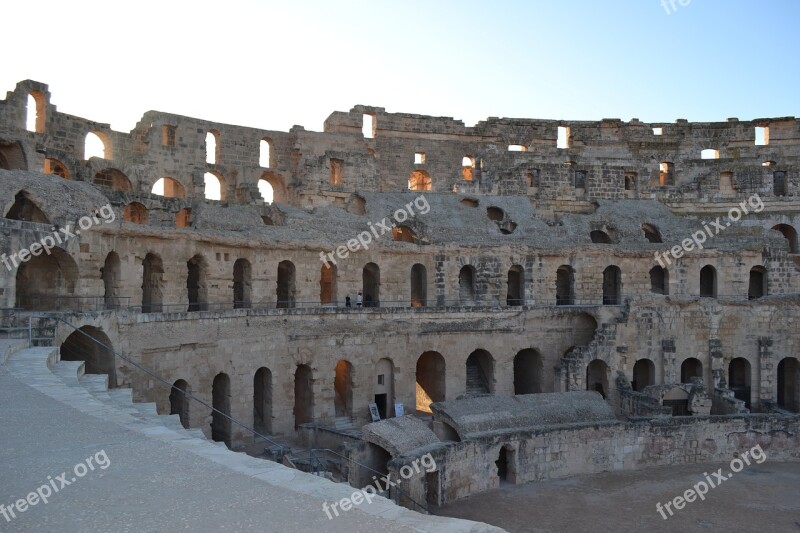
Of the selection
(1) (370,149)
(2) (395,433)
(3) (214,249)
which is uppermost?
(1) (370,149)

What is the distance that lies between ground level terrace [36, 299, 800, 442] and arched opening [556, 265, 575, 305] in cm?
279

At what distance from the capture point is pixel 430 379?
28.7m

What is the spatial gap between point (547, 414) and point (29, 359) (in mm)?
15763

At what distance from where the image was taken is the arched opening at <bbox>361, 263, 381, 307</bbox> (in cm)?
2884

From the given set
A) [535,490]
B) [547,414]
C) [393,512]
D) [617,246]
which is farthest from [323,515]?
[617,246]

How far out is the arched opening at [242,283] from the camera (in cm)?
2530

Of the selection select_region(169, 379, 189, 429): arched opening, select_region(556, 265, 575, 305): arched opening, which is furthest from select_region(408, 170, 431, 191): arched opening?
select_region(169, 379, 189, 429): arched opening

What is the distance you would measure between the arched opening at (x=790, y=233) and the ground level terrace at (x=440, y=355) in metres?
9.50

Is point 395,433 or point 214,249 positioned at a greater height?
point 214,249

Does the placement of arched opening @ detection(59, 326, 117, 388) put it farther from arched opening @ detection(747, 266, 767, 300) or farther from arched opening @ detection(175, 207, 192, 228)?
arched opening @ detection(747, 266, 767, 300)

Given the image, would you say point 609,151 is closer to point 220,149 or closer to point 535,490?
point 220,149

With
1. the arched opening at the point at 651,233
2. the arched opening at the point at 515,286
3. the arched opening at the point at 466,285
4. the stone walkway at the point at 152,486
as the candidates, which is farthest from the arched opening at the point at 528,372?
the stone walkway at the point at 152,486

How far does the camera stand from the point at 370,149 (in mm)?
37594

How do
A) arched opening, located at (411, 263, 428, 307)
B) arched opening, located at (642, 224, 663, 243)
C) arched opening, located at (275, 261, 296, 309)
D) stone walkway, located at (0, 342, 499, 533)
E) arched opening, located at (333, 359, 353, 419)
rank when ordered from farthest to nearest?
arched opening, located at (642, 224, 663, 243) → arched opening, located at (411, 263, 428, 307) → arched opening, located at (275, 261, 296, 309) → arched opening, located at (333, 359, 353, 419) → stone walkway, located at (0, 342, 499, 533)
